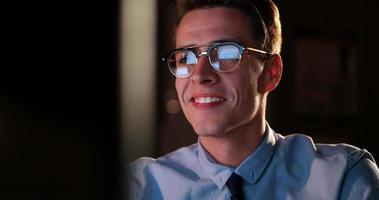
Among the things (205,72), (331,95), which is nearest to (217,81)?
(205,72)

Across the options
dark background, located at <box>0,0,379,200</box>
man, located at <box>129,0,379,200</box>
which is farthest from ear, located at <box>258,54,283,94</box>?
dark background, located at <box>0,0,379,200</box>

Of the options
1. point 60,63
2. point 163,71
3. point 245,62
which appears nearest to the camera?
point 60,63

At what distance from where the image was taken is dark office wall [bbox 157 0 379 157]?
49.4 inches

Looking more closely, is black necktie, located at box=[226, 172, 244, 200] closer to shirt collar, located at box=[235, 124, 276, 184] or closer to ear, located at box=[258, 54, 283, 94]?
shirt collar, located at box=[235, 124, 276, 184]

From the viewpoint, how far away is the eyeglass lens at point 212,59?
825 millimetres

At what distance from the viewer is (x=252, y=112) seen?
91cm

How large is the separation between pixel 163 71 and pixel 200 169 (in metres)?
0.19

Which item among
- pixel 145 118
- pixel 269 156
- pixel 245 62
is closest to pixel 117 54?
pixel 145 118

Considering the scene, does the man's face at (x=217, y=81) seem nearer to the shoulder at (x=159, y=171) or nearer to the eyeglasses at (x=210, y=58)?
the eyeglasses at (x=210, y=58)

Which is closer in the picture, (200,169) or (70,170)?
(70,170)

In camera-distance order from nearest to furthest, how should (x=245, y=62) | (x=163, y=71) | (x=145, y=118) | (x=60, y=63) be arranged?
(x=60, y=63), (x=145, y=118), (x=245, y=62), (x=163, y=71)

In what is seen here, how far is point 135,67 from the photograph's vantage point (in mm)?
563

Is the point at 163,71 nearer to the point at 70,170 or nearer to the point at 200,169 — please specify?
the point at 200,169

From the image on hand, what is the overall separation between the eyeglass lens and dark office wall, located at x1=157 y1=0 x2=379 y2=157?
0.84 feet
